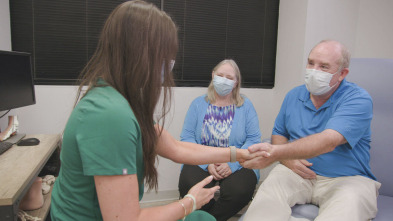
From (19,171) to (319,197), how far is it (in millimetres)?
1537

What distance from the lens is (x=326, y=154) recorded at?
161 centimetres

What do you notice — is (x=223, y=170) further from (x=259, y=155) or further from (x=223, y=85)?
(x=223, y=85)

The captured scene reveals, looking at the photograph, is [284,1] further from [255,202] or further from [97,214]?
[97,214]

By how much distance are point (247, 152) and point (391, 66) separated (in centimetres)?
105

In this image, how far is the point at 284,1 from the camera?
2.82 metres

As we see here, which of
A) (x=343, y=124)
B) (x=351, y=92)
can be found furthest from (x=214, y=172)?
(x=351, y=92)

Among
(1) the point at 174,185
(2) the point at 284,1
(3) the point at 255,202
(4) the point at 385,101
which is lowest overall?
(1) the point at 174,185

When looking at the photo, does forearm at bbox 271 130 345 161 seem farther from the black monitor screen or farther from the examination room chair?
the black monitor screen

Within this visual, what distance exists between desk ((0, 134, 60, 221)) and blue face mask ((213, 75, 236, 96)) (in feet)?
4.03

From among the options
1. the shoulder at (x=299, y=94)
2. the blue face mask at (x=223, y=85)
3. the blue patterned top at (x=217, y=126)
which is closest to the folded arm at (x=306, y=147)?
the shoulder at (x=299, y=94)

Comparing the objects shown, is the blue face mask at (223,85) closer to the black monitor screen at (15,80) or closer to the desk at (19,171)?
the desk at (19,171)

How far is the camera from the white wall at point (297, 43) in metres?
2.31

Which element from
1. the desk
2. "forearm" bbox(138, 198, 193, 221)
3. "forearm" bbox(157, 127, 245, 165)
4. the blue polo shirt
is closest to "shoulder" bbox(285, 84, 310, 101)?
the blue polo shirt

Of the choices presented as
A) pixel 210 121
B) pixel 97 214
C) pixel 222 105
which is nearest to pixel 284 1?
pixel 222 105
